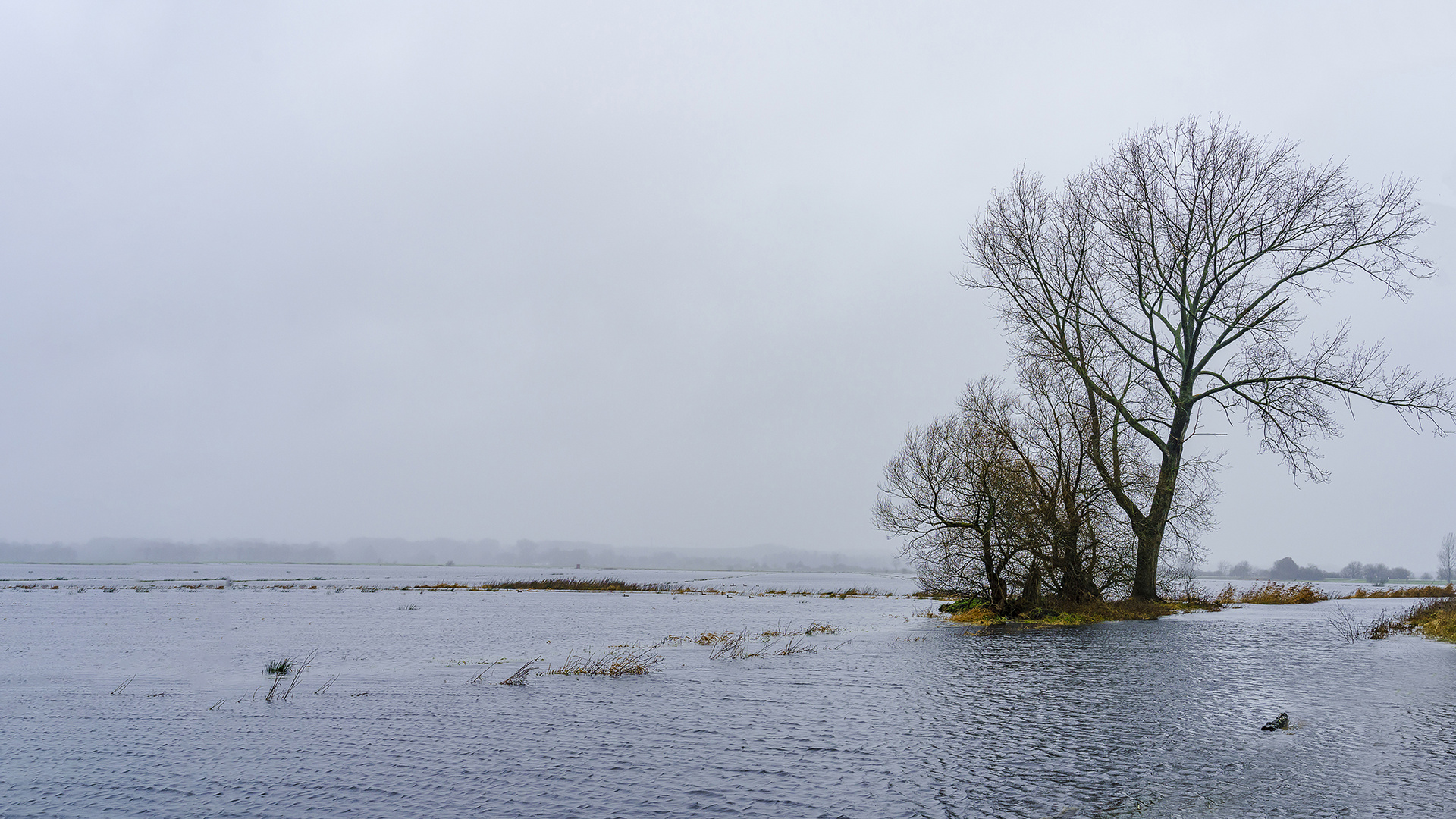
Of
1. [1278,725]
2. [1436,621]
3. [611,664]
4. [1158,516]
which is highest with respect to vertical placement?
[1158,516]

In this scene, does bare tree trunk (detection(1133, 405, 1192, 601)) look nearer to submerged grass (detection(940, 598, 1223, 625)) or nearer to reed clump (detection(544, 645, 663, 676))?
submerged grass (detection(940, 598, 1223, 625))

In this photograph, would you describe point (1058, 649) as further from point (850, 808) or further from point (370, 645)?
point (370, 645)

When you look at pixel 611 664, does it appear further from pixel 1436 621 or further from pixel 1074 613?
pixel 1436 621

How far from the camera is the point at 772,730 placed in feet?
42.1

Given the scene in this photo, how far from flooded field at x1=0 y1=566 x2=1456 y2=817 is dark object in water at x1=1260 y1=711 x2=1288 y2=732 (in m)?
0.26

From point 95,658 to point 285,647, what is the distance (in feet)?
16.8

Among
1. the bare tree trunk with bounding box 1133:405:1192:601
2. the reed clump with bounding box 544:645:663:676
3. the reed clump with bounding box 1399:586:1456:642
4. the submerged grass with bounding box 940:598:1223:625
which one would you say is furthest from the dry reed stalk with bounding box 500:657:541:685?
the bare tree trunk with bounding box 1133:405:1192:601

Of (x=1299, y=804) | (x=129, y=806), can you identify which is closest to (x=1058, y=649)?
(x=1299, y=804)

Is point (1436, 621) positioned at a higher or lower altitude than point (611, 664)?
higher

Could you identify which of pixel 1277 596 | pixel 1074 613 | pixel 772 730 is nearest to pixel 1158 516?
pixel 1074 613

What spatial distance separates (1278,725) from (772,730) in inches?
281

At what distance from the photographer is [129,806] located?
9.84 m

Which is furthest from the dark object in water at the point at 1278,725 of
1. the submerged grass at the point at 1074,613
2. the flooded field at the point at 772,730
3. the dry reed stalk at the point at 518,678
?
the submerged grass at the point at 1074,613

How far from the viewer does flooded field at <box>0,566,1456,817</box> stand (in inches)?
355
